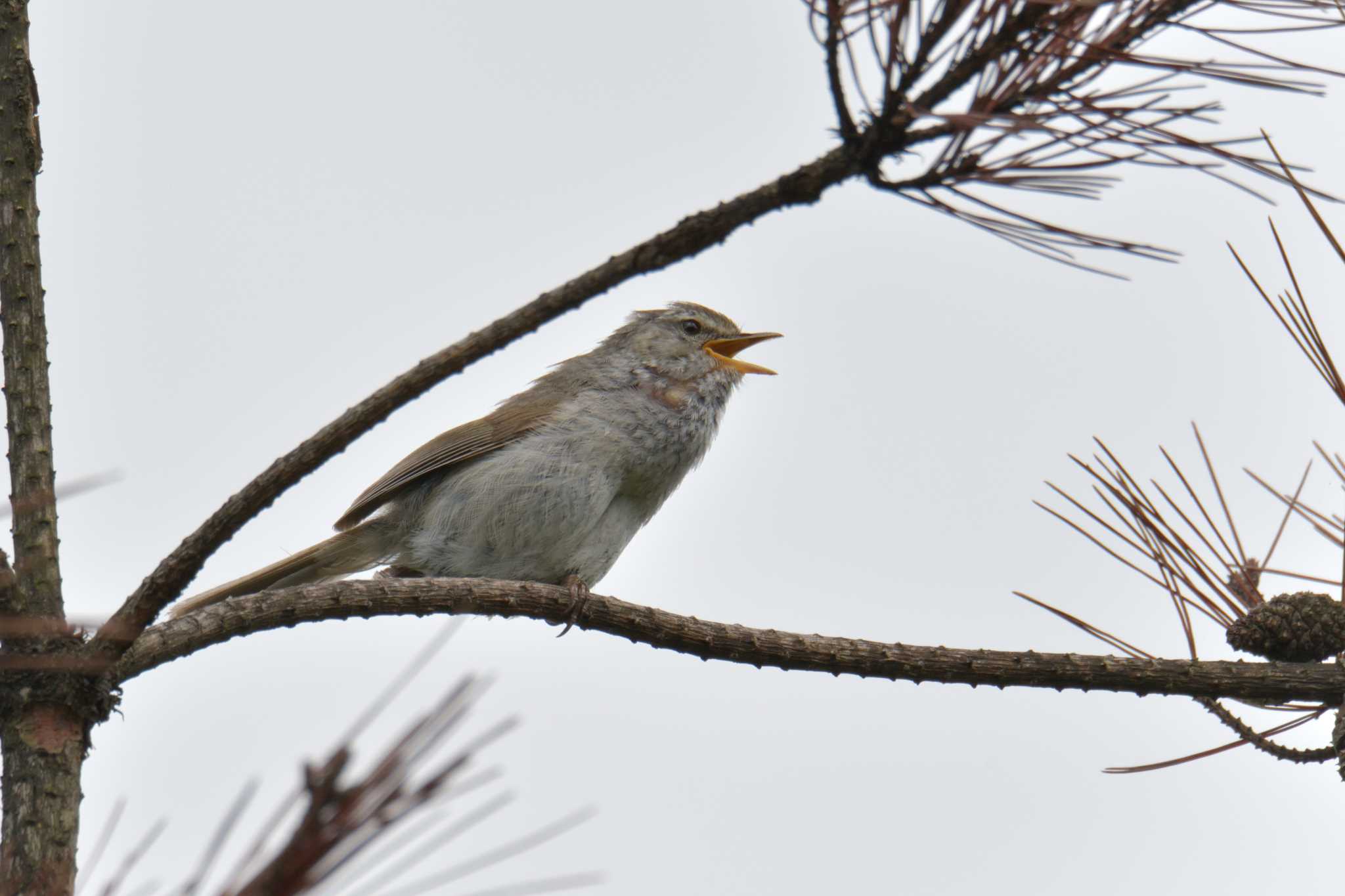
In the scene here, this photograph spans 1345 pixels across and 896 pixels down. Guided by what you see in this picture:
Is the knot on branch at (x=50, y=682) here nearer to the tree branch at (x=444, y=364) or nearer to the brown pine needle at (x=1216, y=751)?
the tree branch at (x=444, y=364)

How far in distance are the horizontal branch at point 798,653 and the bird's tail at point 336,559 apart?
2695 millimetres

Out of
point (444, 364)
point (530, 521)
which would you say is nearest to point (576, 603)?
point (444, 364)

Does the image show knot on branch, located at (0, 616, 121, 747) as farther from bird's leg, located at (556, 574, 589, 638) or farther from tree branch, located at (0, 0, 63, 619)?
bird's leg, located at (556, 574, 589, 638)

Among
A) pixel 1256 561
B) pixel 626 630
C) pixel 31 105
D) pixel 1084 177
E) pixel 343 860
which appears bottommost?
pixel 343 860

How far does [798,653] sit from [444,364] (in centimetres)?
110

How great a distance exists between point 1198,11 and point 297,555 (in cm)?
467

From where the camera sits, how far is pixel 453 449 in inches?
249

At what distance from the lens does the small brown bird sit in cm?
588

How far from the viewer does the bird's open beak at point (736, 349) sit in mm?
6625

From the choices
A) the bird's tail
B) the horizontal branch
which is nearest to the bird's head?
the bird's tail

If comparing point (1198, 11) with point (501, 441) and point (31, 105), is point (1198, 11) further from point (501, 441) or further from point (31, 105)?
point (501, 441)

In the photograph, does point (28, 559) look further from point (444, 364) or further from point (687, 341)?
point (687, 341)

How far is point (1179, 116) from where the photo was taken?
233cm

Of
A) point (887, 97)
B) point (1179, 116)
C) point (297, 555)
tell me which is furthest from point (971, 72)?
point (297, 555)
